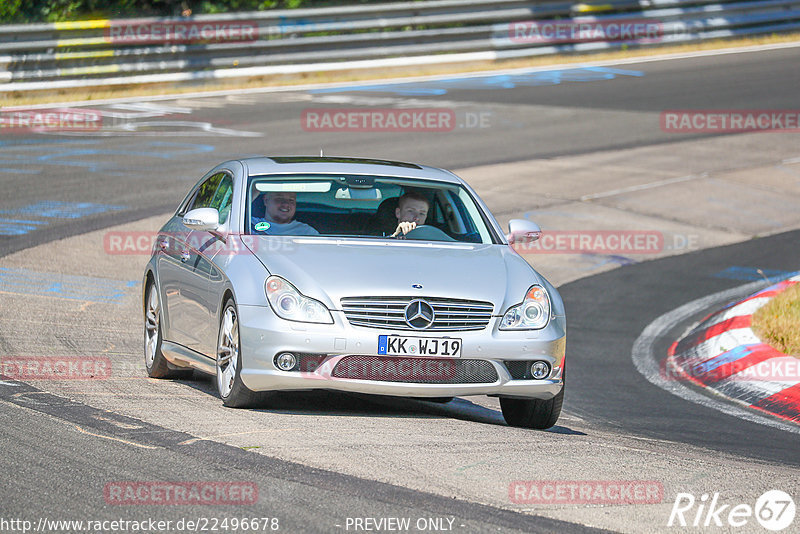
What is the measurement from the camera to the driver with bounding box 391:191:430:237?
838 cm

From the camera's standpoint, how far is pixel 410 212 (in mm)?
8414

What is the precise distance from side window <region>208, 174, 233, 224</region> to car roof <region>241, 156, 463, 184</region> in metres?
0.18

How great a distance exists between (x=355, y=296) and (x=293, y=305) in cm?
35

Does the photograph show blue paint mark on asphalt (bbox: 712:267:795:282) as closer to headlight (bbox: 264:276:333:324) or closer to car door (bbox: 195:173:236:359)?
car door (bbox: 195:173:236:359)

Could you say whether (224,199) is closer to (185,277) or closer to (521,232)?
(185,277)

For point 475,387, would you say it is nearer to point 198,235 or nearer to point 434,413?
point 434,413

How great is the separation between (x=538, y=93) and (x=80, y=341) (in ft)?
55.1

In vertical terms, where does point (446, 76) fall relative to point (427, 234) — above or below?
below

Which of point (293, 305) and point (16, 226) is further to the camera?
point (16, 226)

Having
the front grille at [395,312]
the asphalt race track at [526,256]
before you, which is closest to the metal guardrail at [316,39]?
the asphalt race track at [526,256]

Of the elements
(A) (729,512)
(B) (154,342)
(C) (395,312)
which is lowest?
(B) (154,342)

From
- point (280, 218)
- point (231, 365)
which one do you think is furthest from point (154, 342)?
point (231, 365)

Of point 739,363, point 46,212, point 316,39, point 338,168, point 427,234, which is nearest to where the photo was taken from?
point 427,234

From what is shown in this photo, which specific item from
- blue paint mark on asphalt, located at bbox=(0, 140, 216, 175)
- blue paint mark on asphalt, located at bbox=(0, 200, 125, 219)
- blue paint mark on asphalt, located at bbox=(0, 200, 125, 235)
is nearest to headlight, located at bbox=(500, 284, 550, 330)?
blue paint mark on asphalt, located at bbox=(0, 200, 125, 235)
